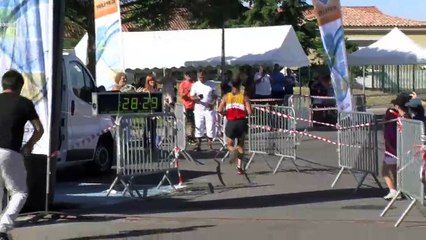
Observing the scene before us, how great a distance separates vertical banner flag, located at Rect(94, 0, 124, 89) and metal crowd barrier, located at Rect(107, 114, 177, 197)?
5261mm

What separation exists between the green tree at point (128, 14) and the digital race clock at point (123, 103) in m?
11.9

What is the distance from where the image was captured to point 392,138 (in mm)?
12523

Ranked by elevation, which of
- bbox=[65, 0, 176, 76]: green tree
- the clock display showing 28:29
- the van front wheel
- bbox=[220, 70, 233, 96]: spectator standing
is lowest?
the van front wheel

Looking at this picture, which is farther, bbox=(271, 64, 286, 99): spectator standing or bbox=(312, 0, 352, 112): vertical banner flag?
bbox=(271, 64, 286, 99): spectator standing

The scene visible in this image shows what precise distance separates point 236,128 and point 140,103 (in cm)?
275

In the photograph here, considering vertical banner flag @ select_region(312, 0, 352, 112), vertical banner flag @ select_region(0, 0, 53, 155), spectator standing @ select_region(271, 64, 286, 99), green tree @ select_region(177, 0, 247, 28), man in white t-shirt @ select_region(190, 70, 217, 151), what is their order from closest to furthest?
vertical banner flag @ select_region(0, 0, 53, 155)
vertical banner flag @ select_region(312, 0, 352, 112)
man in white t-shirt @ select_region(190, 70, 217, 151)
green tree @ select_region(177, 0, 247, 28)
spectator standing @ select_region(271, 64, 286, 99)

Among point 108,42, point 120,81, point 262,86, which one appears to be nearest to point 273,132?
point 120,81

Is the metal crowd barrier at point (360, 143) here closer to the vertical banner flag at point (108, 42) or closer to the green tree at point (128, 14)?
the vertical banner flag at point (108, 42)

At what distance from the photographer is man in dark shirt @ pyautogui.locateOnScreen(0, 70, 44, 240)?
9484 millimetres

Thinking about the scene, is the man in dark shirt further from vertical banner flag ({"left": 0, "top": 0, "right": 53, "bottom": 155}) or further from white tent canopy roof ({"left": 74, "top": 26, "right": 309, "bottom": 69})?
white tent canopy roof ({"left": 74, "top": 26, "right": 309, "bottom": 69})

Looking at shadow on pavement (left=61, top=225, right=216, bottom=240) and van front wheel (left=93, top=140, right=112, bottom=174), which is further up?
van front wheel (left=93, top=140, right=112, bottom=174)

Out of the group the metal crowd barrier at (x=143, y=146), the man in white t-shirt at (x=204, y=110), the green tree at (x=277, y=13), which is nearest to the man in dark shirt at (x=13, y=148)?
the metal crowd barrier at (x=143, y=146)

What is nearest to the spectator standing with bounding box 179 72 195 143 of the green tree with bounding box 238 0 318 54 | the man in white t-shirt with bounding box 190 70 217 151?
the man in white t-shirt with bounding box 190 70 217 151

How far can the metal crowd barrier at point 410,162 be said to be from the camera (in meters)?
10.2
